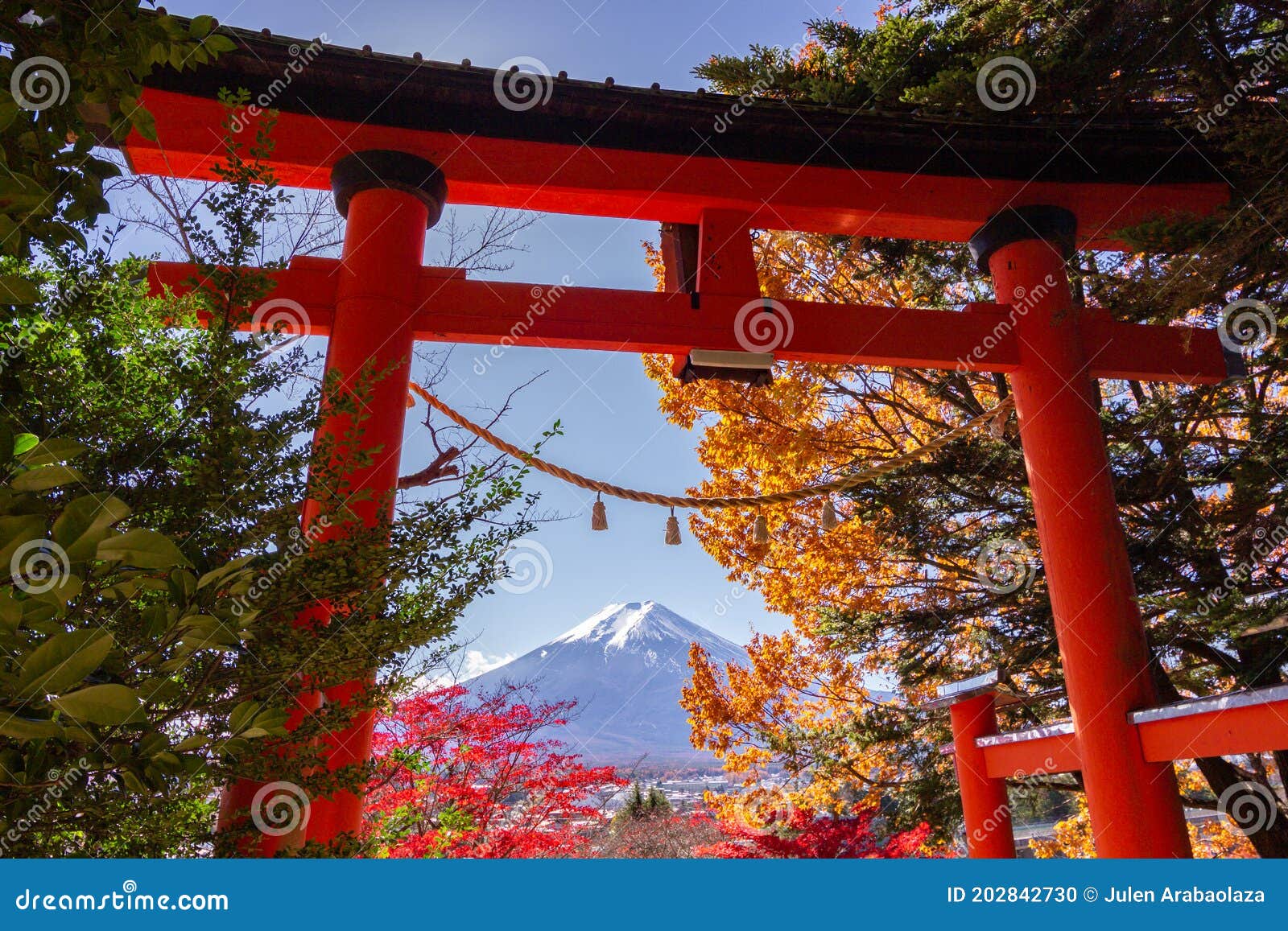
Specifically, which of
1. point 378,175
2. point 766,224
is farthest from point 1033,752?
point 378,175

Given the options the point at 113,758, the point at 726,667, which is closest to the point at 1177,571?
the point at 726,667

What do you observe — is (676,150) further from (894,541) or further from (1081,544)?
(894,541)

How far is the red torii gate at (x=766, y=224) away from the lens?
3.39m

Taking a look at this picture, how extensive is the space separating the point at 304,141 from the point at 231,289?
6.66ft

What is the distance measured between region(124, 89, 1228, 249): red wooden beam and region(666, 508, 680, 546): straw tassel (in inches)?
61.2

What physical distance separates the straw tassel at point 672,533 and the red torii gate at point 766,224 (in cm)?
91

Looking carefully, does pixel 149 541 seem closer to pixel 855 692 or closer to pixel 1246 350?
pixel 1246 350

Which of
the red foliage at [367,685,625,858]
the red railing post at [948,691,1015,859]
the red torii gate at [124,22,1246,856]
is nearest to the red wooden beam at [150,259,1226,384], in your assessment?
the red torii gate at [124,22,1246,856]

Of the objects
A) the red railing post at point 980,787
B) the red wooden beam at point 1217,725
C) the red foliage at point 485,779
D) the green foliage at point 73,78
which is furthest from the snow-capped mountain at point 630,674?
the green foliage at point 73,78

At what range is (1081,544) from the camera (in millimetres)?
3746

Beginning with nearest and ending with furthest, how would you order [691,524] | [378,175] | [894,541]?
[378,175] < [894,541] < [691,524]

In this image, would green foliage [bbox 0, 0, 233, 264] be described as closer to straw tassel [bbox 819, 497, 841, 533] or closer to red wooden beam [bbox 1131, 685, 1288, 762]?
red wooden beam [bbox 1131, 685, 1288, 762]

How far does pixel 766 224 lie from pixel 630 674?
604 inches

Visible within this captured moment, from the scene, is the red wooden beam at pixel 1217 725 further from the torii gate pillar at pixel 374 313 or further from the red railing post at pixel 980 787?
the torii gate pillar at pixel 374 313
